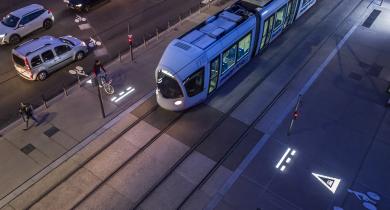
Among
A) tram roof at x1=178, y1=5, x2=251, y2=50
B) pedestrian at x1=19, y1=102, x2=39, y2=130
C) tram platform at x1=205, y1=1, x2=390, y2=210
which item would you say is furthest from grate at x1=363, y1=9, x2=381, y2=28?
pedestrian at x1=19, y1=102, x2=39, y2=130

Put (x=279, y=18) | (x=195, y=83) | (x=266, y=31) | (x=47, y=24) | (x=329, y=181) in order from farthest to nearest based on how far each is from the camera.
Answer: (x=47, y=24), (x=279, y=18), (x=266, y=31), (x=195, y=83), (x=329, y=181)

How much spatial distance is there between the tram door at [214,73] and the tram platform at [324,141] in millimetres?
1093

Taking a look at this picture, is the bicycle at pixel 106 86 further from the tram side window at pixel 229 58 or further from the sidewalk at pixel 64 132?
the tram side window at pixel 229 58

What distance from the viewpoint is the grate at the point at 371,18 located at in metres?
28.8

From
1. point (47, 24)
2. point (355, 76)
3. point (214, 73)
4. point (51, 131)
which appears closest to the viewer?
point (51, 131)

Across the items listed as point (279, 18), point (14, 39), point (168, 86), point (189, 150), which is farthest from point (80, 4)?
point (189, 150)

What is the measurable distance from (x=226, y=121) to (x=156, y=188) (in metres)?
5.75

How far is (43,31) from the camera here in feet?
88.6

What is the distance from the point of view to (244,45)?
21.5 m

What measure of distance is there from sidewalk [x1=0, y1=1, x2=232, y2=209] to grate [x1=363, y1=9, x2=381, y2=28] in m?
17.8

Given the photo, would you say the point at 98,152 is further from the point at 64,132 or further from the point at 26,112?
the point at 26,112

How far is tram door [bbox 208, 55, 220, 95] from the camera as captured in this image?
19209mm

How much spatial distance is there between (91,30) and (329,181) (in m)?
20.0

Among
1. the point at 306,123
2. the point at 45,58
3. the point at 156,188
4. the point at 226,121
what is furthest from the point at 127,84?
the point at 306,123
